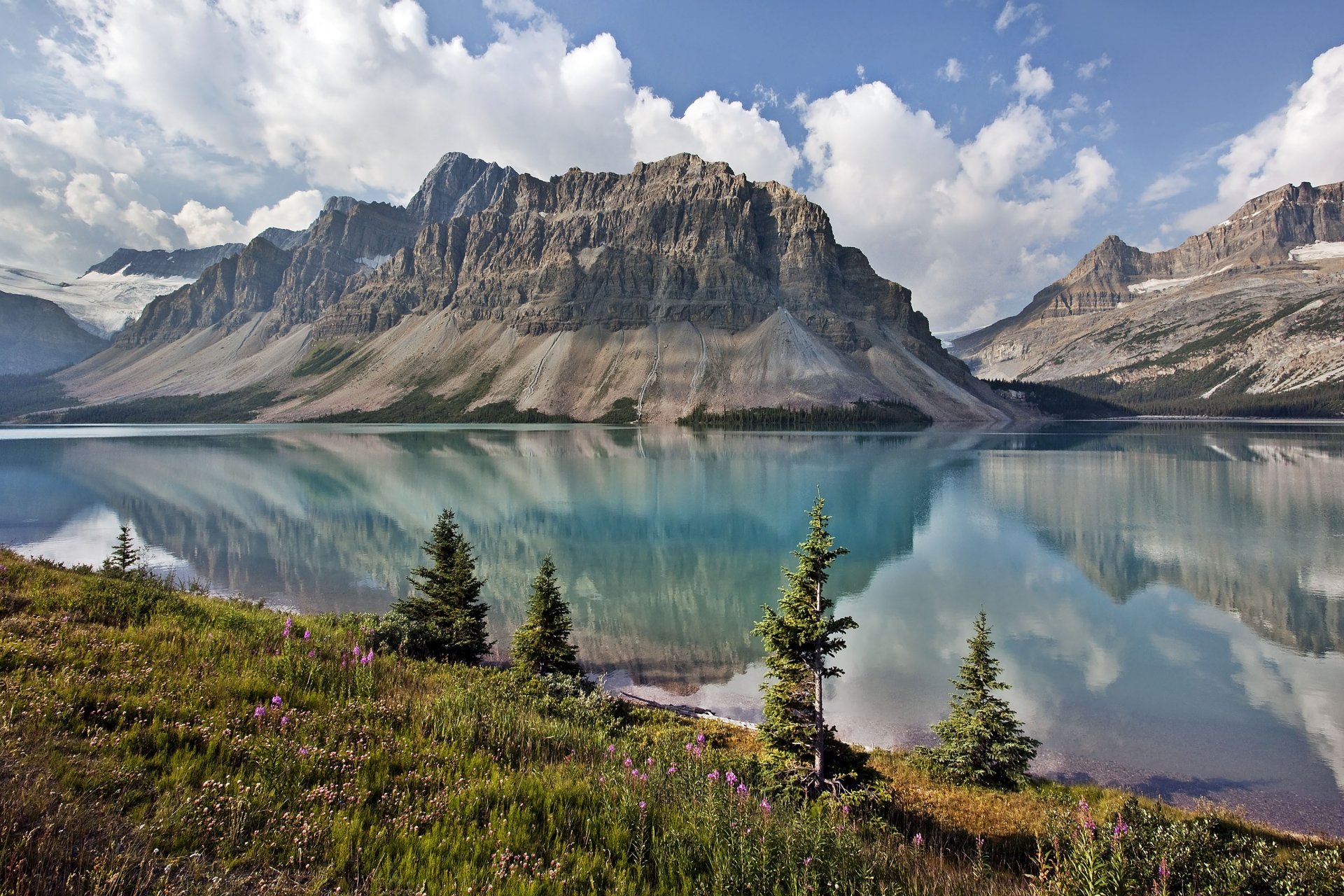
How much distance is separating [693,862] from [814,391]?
180m

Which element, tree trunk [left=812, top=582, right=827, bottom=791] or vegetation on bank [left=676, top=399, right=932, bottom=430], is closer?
tree trunk [left=812, top=582, right=827, bottom=791]

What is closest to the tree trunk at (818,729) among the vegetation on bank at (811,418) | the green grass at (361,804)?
the green grass at (361,804)

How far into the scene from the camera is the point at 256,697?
6.58 metres

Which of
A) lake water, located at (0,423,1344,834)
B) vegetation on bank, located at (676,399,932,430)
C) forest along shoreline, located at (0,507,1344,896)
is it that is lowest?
lake water, located at (0,423,1344,834)

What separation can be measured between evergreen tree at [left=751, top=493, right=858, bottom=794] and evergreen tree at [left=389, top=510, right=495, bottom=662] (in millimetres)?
9163

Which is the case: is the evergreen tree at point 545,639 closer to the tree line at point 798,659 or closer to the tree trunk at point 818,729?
the tree line at point 798,659

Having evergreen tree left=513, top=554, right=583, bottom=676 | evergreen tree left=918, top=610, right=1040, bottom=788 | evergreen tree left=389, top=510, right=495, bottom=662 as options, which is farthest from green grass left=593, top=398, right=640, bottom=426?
evergreen tree left=918, top=610, right=1040, bottom=788

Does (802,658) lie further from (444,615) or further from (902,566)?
(902,566)

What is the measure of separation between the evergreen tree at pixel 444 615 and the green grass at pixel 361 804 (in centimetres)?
691

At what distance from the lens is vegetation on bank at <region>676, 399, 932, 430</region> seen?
538 ft

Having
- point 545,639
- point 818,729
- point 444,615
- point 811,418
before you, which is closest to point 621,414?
point 811,418

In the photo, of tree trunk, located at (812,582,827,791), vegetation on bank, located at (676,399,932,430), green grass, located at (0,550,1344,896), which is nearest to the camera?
green grass, located at (0,550,1344,896)

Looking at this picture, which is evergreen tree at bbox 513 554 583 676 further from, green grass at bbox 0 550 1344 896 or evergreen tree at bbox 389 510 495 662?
green grass at bbox 0 550 1344 896

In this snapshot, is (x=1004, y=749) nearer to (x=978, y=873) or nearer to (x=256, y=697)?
(x=978, y=873)
